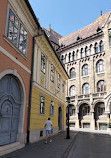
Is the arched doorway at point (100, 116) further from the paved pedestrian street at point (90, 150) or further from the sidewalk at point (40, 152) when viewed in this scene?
the sidewalk at point (40, 152)

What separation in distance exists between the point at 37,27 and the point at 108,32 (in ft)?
83.4

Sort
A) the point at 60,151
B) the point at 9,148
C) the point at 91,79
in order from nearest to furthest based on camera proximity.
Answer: the point at 9,148
the point at 60,151
the point at 91,79

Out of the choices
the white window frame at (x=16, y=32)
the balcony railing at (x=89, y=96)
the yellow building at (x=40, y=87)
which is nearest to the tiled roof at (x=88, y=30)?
the balcony railing at (x=89, y=96)


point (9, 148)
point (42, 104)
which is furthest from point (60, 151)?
point (42, 104)

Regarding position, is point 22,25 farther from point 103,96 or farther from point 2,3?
point 103,96

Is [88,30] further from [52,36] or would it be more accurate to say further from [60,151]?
[60,151]

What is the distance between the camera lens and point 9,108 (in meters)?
7.68

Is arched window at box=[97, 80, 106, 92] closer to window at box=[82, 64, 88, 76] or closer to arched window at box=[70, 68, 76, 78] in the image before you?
window at box=[82, 64, 88, 76]

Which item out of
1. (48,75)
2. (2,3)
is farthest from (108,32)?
(2,3)

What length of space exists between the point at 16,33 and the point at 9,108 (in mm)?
4078

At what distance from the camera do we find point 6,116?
24.0 ft

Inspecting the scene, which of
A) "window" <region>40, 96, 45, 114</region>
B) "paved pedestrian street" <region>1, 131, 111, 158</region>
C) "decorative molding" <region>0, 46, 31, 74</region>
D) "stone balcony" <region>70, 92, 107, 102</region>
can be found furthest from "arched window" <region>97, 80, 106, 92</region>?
"decorative molding" <region>0, 46, 31, 74</region>

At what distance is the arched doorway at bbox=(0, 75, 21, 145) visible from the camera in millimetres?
7039

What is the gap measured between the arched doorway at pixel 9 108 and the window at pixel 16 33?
1.95m
